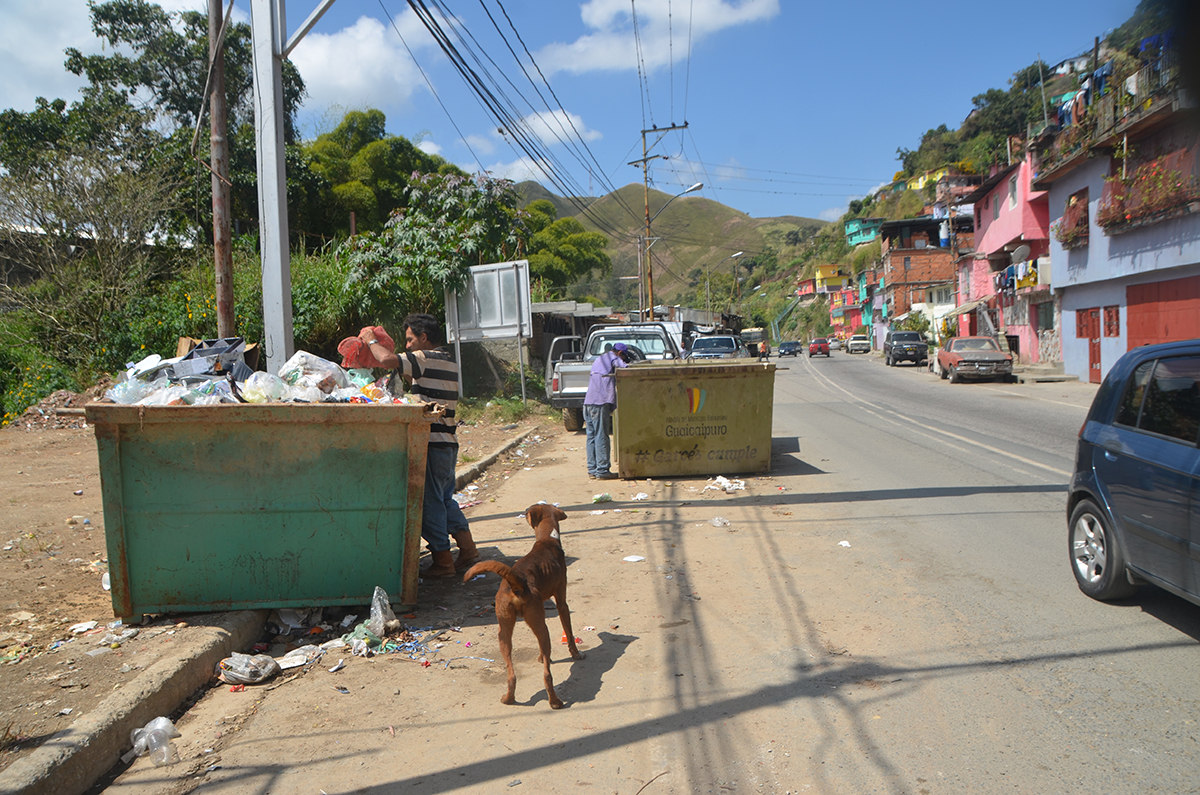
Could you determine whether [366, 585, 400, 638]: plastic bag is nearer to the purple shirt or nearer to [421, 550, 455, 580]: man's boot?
[421, 550, 455, 580]: man's boot

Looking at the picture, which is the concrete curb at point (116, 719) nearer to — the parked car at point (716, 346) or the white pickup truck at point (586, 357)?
the white pickup truck at point (586, 357)

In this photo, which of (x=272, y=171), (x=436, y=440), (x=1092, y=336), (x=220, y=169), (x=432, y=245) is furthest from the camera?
(x=1092, y=336)

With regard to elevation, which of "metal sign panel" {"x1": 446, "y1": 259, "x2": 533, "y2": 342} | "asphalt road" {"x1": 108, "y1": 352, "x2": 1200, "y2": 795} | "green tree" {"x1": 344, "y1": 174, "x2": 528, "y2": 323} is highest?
"green tree" {"x1": 344, "y1": 174, "x2": 528, "y2": 323}

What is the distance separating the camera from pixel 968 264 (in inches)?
1687

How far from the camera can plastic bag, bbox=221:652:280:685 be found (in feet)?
13.1

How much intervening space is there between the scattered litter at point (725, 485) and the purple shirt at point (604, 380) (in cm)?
147

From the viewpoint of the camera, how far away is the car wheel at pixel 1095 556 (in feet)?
14.7

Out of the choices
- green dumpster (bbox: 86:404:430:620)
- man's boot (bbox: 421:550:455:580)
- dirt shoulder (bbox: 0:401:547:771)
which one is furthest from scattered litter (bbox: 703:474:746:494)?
green dumpster (bbox: 86:404:430:620)

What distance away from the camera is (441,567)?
18.5 feet

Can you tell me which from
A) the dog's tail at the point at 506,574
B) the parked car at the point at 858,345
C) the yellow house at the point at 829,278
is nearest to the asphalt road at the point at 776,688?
the dog's tail at the point at 506,574

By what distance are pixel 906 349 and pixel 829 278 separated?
191 ft

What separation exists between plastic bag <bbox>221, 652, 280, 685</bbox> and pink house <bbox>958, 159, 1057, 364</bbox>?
30.8m

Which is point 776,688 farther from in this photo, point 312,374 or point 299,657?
point 312,374

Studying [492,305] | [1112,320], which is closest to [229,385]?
[492,305]
